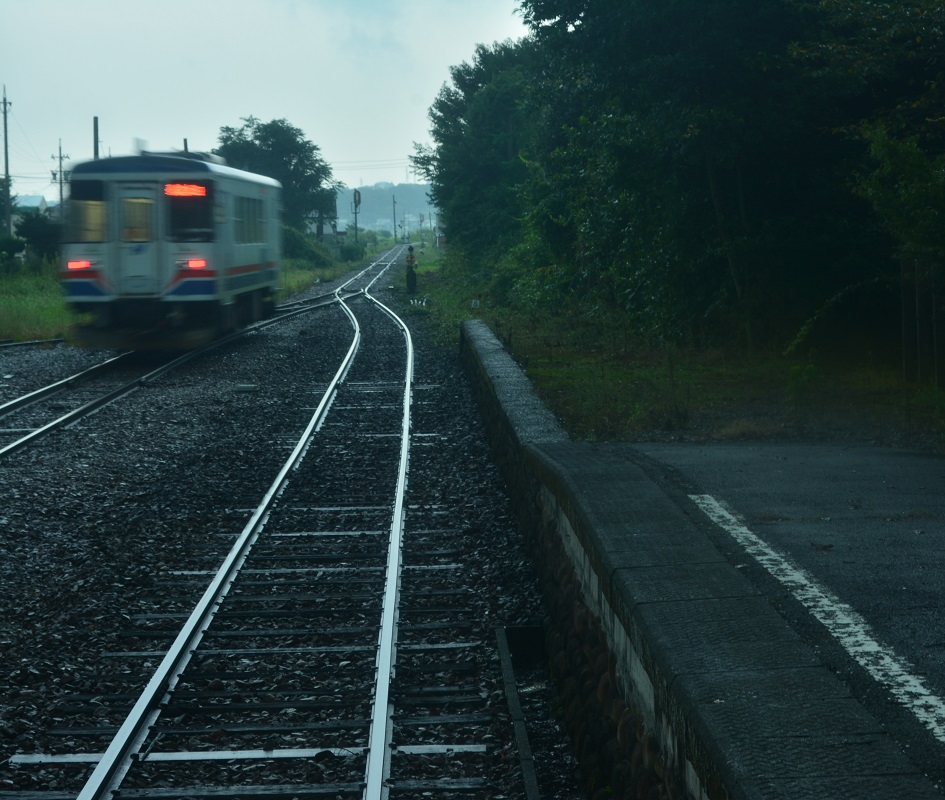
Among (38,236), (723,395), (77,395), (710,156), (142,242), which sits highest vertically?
(710,156)

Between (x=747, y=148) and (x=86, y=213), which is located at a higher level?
(x=747, y=148)

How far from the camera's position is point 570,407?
11.0 meters

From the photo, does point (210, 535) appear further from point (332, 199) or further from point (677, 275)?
point (332, 199)

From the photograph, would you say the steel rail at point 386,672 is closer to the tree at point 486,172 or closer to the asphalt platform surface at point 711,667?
the asphalt platform surface at point 711,667

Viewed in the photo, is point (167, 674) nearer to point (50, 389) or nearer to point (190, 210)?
point (50, 389)

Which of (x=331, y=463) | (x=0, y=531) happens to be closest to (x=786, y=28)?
(x=331, y=463)

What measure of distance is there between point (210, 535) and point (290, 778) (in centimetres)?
355

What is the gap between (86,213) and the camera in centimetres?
1669

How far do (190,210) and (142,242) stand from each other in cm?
86

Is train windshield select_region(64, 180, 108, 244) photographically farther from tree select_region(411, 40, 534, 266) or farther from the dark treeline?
tree select_region(411, 40, 534, 266)

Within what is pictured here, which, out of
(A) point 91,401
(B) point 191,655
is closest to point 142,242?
(A) point 91,401

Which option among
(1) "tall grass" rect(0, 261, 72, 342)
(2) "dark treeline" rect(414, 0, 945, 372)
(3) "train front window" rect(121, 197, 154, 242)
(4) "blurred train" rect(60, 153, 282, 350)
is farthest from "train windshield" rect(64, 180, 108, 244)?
(2) "dark treeline" rect(414, 0, 945, 372)

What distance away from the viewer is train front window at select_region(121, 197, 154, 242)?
1653cm

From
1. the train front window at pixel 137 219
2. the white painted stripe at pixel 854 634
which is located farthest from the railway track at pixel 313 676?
the train front window at pixel 137 219
